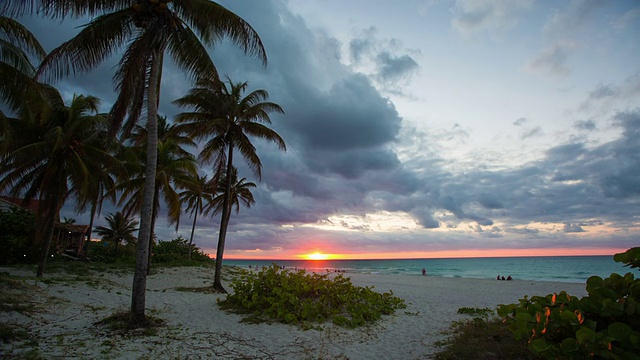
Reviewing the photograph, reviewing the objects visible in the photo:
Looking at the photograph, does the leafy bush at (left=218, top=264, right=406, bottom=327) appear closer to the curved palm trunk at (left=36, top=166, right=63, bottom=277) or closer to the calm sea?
the curved palm trunk at (left=36, top=166, right=63, bottom=277)

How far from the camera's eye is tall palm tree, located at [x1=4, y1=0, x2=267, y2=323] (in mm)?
7777

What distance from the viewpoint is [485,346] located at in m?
5.59

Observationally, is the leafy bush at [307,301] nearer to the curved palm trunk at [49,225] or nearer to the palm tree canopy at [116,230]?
the curved palm trunk at [49,225]

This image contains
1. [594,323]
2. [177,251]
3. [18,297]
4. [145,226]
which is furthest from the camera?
[177,251]

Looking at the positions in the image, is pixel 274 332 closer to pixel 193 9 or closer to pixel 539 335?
pixel 539 335

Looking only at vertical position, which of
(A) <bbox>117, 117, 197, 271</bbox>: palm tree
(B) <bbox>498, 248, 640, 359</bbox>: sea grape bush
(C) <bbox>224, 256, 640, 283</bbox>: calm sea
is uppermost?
(A) <bbox>117, 117, 197, 271</bbox>: palm tree

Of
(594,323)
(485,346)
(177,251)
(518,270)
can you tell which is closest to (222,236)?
(485,346)

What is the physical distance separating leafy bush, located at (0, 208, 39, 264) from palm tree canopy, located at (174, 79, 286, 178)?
499 inches

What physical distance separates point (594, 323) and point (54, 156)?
18.6 meters

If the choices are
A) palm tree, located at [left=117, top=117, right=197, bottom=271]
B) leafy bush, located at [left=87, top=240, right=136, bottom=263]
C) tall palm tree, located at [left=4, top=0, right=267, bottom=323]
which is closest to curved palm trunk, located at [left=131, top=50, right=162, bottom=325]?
tall palm tree, located at [left=4, top=0, right=267, bottom=323]

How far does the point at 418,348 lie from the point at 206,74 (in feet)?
30.0

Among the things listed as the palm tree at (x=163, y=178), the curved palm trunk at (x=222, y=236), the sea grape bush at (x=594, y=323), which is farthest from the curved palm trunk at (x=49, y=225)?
the sea grape bush at (x=594, y=323)

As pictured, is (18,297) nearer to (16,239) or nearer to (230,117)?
(230,117)

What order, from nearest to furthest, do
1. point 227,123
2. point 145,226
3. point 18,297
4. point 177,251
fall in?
1. point 145,226
2. point 18,297
3. point 227,123
4. point 177,251
